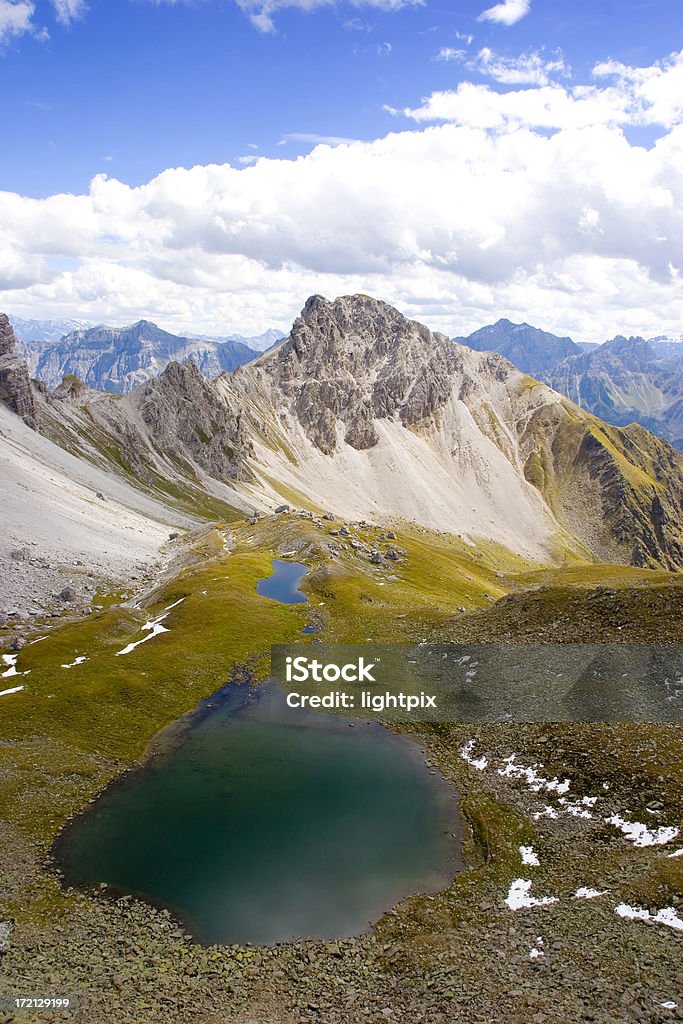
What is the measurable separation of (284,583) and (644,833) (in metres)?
82.9

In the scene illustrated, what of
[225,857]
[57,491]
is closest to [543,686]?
[225,857]

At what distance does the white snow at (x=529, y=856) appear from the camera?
44844mm

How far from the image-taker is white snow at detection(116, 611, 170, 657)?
85.2 m

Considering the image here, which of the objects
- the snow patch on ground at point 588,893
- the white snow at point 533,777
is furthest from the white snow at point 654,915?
the white snow at point 533,777

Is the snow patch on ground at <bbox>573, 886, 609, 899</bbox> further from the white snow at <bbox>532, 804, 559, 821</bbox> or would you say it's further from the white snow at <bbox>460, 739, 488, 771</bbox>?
the white snow at <bbox>460, 739, 488, 771</bbox>

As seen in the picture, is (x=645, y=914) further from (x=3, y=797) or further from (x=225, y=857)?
(x=3, y=797)

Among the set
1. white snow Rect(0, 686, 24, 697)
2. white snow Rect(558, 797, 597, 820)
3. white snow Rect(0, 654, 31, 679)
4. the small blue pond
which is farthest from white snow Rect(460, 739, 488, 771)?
white snow Rect(0, 654, 31, 679)

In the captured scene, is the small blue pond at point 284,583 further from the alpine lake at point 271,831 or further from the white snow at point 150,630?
the alpine lake at point 271,831

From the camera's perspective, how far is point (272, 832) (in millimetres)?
49969

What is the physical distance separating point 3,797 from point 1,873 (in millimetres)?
9605

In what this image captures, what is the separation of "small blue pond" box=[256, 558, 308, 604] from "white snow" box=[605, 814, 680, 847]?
225 ft

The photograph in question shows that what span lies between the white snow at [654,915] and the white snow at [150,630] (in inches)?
2582

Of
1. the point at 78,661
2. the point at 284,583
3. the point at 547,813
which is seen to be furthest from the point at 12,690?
the point at 547,813

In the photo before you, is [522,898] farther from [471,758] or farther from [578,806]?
[471,758]
